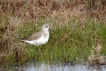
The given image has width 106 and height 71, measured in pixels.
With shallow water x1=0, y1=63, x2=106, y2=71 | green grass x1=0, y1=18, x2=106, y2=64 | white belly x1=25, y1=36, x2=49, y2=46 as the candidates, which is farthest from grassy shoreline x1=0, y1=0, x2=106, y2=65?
shallow water x1=0, y1=63, x2=106, y2=71

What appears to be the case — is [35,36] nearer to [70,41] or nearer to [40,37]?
[40,37]

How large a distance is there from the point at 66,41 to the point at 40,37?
70 cm

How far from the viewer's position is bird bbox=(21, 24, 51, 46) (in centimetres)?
1274

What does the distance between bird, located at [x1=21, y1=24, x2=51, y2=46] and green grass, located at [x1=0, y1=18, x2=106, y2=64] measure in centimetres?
13

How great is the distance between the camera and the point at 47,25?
43.7 ft

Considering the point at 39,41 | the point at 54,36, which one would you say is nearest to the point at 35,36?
the point at 39,41

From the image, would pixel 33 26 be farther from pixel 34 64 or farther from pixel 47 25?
pixel 34 64

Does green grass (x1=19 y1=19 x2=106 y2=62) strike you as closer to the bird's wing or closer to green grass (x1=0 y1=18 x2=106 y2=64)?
green grass (x1=0 y1=18 x2=106 y2=64)

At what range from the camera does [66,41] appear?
41.9 feet

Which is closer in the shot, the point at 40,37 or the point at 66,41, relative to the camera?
the point at 66,41

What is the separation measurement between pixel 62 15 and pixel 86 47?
1693 millimetres

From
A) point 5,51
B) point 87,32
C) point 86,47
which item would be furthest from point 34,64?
point 87,32

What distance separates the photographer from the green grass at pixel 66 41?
11.7 metres

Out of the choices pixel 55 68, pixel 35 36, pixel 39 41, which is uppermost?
pixel 35 36
